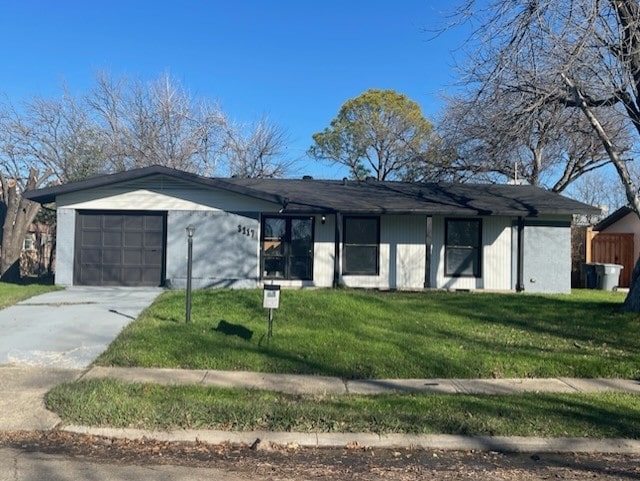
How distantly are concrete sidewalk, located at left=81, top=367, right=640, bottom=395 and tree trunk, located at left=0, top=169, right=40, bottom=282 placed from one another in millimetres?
14546

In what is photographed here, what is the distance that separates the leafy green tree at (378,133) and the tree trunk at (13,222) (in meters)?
20.7

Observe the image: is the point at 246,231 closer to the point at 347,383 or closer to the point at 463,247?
the point at 463,247

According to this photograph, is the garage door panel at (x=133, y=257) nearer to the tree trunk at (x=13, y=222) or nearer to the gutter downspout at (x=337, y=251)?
the gutter downspout at (x=337, y=251)

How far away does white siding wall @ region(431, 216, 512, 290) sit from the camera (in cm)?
1736

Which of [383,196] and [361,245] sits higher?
[383,196]

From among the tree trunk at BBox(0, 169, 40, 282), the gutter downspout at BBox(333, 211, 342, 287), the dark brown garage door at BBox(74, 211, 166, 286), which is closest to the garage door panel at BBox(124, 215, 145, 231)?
the dark brown garage door at BBox(74, 211, 166, 286)

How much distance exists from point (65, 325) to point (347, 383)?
575 cm

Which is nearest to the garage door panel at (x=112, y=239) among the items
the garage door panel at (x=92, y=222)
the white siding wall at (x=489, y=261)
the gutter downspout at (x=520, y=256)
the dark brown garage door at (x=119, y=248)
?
the dark brown garage door at (x=119, y=248)

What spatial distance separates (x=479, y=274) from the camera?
686 inches

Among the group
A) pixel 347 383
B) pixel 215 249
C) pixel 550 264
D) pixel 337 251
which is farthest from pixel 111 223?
pixel 550 264

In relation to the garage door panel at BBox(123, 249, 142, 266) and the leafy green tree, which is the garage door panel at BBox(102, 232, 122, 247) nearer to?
the garage door panel at BBox(123, 249, 142, 266)

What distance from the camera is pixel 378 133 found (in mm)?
37312

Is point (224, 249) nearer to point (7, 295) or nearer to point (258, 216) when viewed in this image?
point (258, 216)

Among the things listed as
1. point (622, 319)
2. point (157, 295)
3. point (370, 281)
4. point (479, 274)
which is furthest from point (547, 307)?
point (157, 295)
